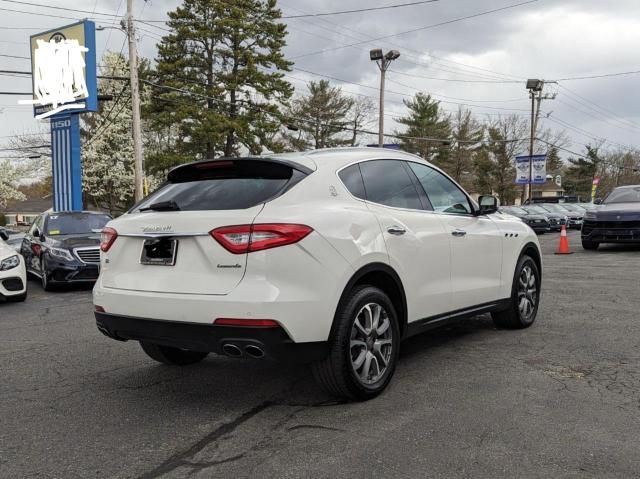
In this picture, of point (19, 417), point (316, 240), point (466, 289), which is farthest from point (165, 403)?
point (466, 289)

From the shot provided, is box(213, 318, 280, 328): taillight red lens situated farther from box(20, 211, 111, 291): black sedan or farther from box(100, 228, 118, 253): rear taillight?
box(20, 211, 111, 291): black sedan

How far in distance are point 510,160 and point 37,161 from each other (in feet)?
154

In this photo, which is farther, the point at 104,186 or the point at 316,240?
the point at 104,186

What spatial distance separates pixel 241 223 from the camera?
3414 mm

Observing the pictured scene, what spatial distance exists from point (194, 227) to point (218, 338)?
0.69 m

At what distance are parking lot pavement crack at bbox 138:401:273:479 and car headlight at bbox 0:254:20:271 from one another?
21.5 ft

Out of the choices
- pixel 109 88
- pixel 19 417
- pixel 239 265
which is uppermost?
pixel 109 88

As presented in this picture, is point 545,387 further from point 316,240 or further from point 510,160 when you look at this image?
point 510,160

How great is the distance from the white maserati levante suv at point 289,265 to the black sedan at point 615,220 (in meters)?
11.5

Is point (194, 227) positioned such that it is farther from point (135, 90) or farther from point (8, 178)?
point (8, 178)

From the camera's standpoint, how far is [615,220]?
47.6 ft

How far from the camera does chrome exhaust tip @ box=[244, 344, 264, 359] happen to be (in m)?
3.37

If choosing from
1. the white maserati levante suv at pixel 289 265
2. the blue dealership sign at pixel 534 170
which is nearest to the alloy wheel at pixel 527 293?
the white maserati levante suv at pixel 289 265

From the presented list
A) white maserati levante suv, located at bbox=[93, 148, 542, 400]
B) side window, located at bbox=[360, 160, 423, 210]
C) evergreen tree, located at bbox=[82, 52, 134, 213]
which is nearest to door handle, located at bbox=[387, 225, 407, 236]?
white maserati levante suv, located at bbox=[93, 148, 542, 400]
